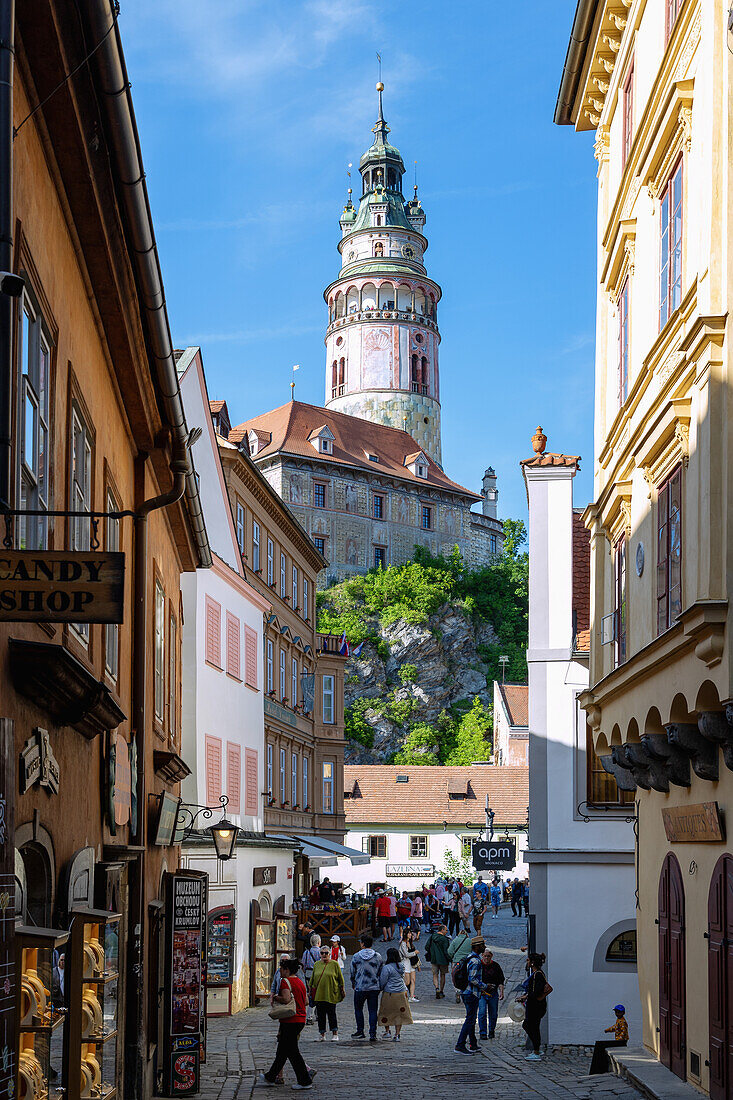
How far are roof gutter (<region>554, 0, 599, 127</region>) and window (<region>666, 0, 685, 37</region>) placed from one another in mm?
3328

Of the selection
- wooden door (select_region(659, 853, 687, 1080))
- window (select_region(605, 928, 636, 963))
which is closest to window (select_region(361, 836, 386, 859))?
window (select_region(605, 928, 636, 963))

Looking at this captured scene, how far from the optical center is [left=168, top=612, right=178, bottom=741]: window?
58.3 ft

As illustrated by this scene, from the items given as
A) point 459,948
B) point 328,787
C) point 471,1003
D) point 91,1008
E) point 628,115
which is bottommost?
point 459,948

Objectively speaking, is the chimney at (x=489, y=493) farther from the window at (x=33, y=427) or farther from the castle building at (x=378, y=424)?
Result: the window at (x=33, y=427)

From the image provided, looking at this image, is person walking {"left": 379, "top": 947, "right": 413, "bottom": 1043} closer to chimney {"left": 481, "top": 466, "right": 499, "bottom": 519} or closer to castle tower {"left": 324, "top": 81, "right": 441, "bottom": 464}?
castle tower {"left": 324, "top": 81, "right": 441, "bottom": 464}

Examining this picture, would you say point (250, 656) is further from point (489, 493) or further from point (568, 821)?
point (489, 493)

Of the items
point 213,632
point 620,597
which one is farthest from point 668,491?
point 213,632

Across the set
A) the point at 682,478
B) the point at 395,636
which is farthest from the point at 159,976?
the point at 395,636

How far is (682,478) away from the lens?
12.4m

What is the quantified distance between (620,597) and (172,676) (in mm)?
6006

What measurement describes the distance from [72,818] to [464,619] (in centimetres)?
9246

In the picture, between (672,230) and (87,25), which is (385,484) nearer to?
(672,230)

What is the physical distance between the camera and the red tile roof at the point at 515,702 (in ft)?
284

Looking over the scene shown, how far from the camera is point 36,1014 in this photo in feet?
20.6
